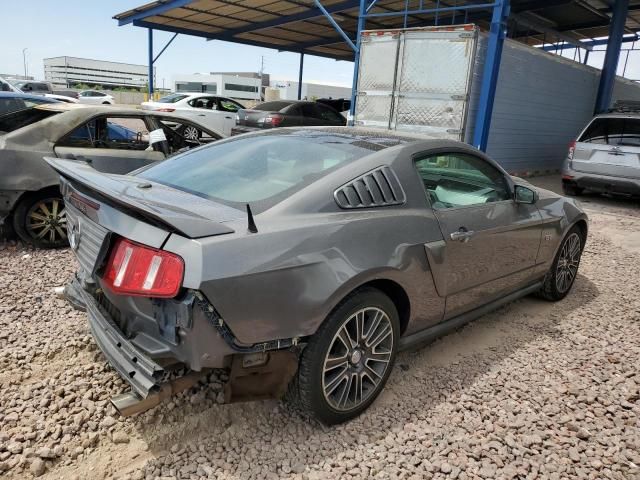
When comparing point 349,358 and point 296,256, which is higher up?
point 296,256

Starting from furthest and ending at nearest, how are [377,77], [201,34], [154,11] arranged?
[201,34] → [154,11] → [377,77]

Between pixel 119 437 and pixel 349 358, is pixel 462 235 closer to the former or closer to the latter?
pixel 349 358

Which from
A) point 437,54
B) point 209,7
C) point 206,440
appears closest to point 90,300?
point 206,440

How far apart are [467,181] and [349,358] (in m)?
1.82

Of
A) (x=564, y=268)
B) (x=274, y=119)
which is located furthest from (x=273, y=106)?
(x=564, y=268)

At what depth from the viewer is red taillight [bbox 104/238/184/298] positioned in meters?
1.99

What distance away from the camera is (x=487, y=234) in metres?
3.27

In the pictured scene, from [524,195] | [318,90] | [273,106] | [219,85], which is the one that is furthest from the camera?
[219,85]

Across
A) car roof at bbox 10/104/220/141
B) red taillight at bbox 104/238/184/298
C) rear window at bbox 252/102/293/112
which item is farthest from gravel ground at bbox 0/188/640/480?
rear window at bbox 252/102/293/112

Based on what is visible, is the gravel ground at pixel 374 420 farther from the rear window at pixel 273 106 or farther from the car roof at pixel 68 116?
the rear window at pixel 273 106

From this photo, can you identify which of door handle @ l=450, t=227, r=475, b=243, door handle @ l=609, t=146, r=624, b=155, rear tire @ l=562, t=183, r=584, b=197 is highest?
door handle @ l=609, t=146, r=624, b=155

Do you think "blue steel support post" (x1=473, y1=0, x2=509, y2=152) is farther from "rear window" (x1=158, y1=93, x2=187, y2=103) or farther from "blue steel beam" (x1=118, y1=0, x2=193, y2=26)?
"rear window" (x1=158, y1=93, x2=187, y2=103)

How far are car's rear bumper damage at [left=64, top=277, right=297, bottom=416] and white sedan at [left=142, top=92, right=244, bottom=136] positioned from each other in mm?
13473

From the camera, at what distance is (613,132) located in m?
9.06
